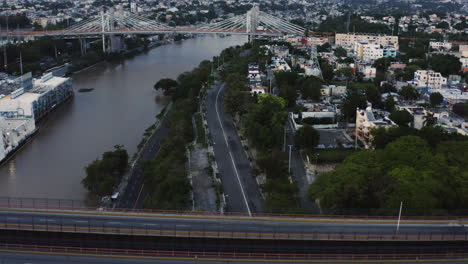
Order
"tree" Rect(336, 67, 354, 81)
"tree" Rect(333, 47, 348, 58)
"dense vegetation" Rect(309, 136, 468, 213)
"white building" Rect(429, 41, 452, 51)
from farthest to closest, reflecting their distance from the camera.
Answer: "white building" Rect(429, 41, 452, 51) → "tree" Rect(333, 47, 348, 58) → "tree" Rect(336, 67, 354, 81) → "dense vegetation" Rect(309, 136, 468, 213)

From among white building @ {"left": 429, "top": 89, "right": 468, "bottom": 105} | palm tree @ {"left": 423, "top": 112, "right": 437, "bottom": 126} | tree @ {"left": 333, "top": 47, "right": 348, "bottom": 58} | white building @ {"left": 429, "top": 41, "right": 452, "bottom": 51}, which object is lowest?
palm tree @ {"left": 423, "top": 112, "right": 437, "bottom": 126}

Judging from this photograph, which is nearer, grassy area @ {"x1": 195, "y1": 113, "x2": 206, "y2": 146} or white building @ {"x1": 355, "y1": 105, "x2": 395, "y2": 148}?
white building @ {"x1": 355, "y1": 105, "x2": 395, "y2": 148}

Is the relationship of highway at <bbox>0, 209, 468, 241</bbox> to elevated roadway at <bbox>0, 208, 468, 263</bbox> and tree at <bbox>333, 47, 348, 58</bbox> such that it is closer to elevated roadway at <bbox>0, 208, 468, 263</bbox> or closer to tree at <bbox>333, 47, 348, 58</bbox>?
elevated roadway at <bbox>0, 208, 468, 263</bbox>

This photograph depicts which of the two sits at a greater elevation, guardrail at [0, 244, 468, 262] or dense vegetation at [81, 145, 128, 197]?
dense vegetation at [81, 145, 128, 197]

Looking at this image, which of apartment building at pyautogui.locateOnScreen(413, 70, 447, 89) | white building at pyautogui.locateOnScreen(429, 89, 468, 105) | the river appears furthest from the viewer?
apartment building at pyautogui.locateOnScreen(413, 70, 447, 89)

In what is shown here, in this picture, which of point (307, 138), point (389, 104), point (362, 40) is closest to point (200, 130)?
point (307, 138)

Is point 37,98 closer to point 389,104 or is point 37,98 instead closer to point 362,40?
point 389,104

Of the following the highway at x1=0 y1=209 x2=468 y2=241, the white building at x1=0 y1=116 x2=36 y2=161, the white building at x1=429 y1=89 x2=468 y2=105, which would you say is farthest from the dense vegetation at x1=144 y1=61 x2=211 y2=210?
the white building at x1=429 y1=89 x2=468 y2=105
